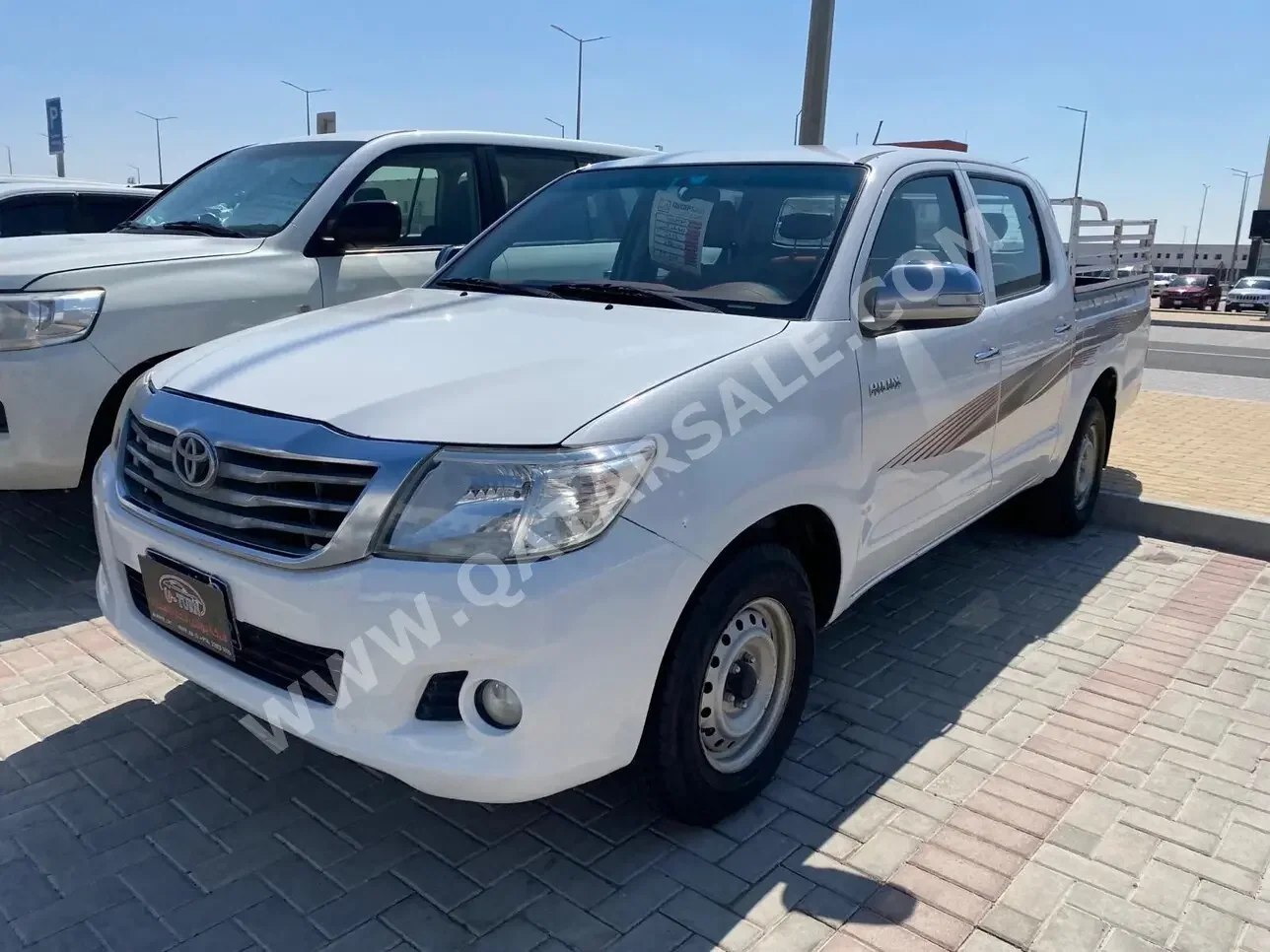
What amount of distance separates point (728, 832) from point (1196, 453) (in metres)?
6.25

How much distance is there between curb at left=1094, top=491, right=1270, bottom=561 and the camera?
218 inches

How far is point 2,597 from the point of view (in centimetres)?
439

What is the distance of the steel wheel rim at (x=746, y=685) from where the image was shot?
2.76 meters

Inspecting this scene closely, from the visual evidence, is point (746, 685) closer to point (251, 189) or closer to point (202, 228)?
point (202, 228)

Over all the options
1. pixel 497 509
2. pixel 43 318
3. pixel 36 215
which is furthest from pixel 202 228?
pixel 497 509

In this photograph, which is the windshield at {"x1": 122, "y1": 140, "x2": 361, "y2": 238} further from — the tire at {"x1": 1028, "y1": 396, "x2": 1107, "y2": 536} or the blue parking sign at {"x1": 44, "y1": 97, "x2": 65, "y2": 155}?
the blue parking sign at {"x1": 44, "y1": 97, "x2": 65, "y2": 155}

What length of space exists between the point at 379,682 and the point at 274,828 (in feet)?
2.94

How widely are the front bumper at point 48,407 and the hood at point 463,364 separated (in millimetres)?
1367

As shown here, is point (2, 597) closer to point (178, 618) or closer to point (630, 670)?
point (178, 618)

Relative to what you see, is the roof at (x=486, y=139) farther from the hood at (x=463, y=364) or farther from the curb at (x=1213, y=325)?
the curb at (x=1213, y=325)

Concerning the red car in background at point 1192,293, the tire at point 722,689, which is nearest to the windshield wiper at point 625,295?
the tire at point 722,689

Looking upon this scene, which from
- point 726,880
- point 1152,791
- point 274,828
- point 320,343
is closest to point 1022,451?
point 1152,791

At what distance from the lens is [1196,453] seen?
7.57 metres

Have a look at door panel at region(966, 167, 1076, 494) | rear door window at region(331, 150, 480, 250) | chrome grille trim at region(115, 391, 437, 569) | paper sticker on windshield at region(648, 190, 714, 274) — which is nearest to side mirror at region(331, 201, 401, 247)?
rear door window at region(331, 150, 480, 250)
